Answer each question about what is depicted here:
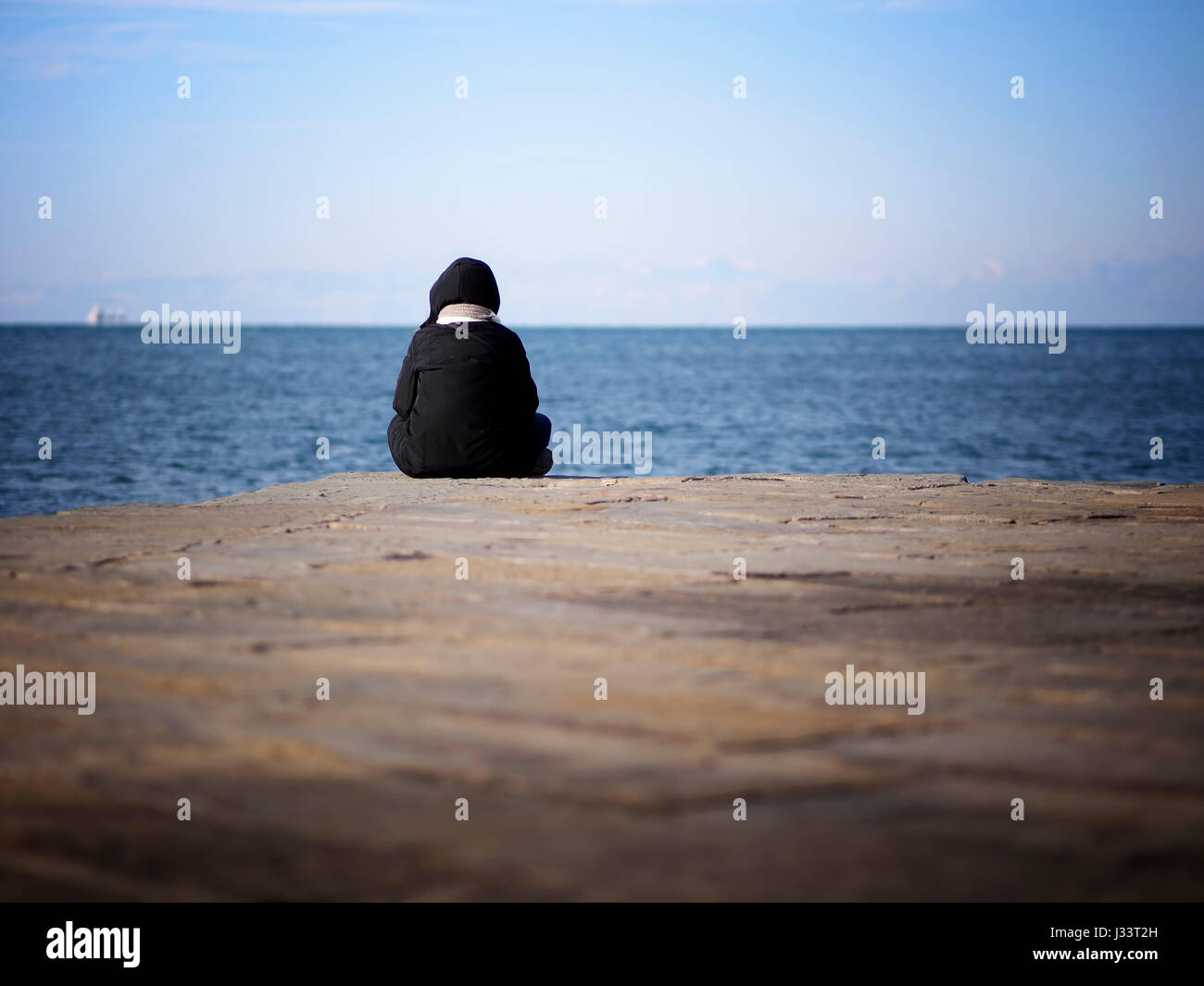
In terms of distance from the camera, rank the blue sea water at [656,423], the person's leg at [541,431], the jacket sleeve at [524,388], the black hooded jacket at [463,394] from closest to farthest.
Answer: the black hooded jacket at [463,394] → the jacket sleeve at [524,388] → the person's leg at [541,431] → the blue sea water at [656,423]

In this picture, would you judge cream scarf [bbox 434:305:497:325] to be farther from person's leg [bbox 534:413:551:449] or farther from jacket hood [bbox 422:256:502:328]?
person's leg [bbox 534:413:551:449]

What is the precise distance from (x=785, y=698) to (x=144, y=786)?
3.99ft

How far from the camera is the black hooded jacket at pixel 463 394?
6363mm

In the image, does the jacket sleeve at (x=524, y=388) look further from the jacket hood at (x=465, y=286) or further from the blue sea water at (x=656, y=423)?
the blue sea water at (x=656, y=423)

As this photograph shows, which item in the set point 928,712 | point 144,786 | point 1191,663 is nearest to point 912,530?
point 1191,663

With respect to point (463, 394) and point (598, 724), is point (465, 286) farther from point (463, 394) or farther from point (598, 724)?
point (598, 724)

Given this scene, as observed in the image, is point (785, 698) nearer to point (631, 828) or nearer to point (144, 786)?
point (631, 828)

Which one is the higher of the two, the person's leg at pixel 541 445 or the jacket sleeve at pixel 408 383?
the jacket sleeve at pixel 408 383

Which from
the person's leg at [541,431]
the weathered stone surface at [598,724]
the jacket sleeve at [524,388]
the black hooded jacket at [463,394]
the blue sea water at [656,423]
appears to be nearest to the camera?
the weathered stone surface at [598,724]

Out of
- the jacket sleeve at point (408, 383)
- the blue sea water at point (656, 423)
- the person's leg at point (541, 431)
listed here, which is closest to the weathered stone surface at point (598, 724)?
the jacket sleeve at point (408, 383)

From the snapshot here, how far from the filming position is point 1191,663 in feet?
8.22

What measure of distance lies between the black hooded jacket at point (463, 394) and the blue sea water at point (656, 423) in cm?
1158

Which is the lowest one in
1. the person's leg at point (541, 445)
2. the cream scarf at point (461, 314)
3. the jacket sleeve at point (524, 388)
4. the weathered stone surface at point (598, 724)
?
the weathered stone surface at point (598, 724)

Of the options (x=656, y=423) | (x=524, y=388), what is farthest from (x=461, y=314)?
(x=656, y=423)
